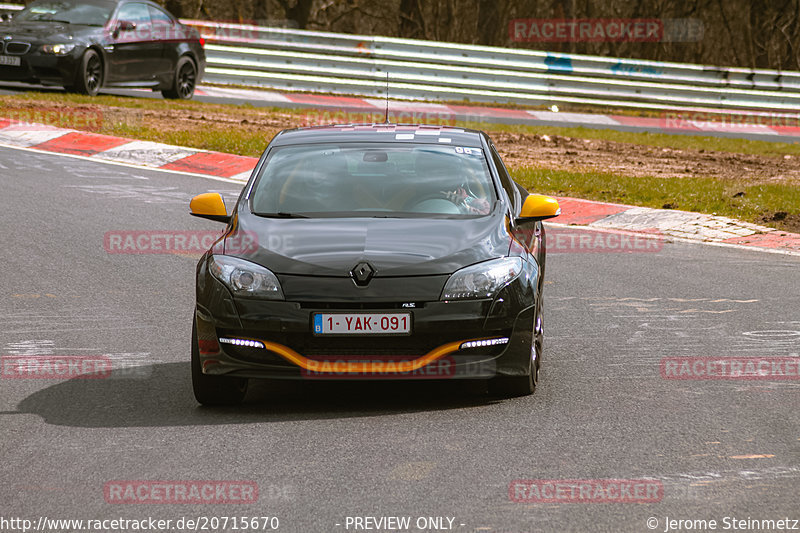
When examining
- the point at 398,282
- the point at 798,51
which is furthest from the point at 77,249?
the point at 798,51

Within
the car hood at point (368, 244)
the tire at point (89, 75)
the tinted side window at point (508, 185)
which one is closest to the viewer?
the car hood at point (368, 244)

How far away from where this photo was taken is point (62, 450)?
18.6ft

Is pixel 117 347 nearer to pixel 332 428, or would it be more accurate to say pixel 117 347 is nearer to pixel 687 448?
pixel 332 428

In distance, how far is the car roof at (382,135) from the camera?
306 inches

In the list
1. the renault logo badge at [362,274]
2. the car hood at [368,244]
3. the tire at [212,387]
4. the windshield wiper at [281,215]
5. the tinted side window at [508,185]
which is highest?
the tinted side window at [508,185]

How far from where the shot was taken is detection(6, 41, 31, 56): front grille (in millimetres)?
19609

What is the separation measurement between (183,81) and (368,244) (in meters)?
16.8

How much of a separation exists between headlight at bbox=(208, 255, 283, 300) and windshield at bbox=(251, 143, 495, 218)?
660 millimetres

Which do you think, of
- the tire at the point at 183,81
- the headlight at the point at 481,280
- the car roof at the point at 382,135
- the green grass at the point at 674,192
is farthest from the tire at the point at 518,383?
the tire at the point at 183,81
